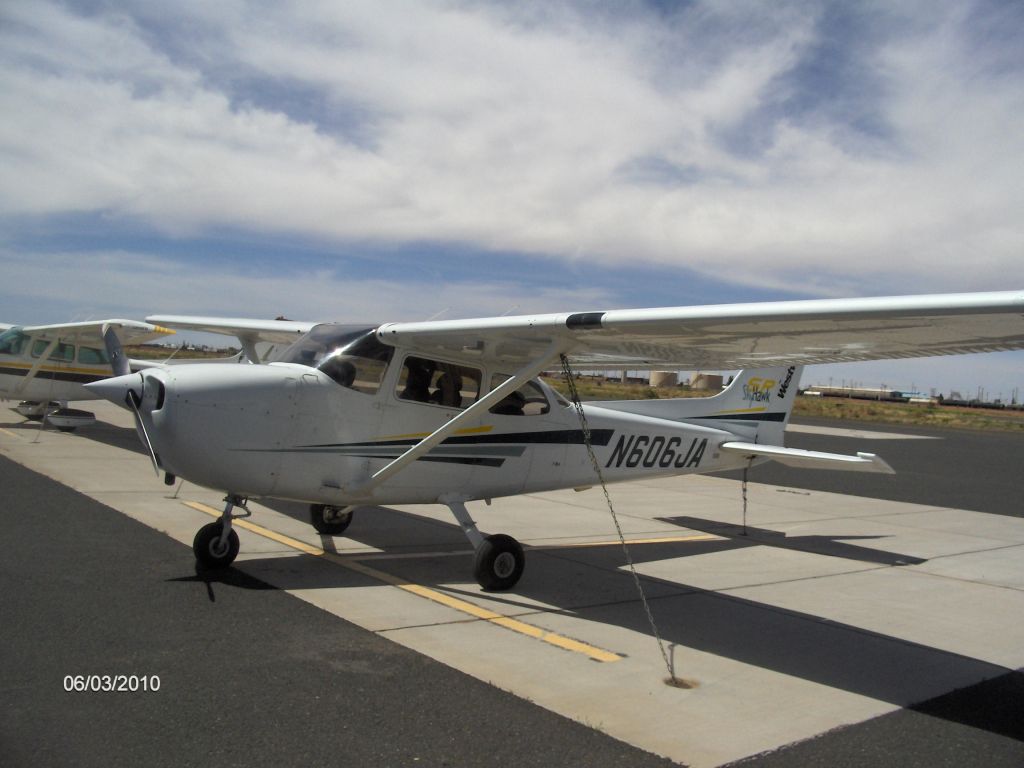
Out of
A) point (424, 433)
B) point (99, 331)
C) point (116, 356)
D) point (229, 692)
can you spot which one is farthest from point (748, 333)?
point (99, 331)

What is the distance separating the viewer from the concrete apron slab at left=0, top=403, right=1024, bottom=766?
4680 mm

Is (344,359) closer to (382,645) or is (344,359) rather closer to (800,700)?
(382,645)

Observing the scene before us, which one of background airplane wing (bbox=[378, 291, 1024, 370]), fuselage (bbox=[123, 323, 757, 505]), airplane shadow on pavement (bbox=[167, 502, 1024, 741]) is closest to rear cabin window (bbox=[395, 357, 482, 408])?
fuselage (bbox=[123, 323, 757, 505])

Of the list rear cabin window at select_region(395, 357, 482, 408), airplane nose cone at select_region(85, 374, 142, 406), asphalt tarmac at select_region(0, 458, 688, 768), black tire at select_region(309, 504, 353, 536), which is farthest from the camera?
black tire at select_region(309, 504, 353, 536)

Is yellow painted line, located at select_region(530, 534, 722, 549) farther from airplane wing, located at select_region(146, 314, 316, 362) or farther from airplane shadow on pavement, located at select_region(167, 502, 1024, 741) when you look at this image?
airplane wing, located at select_region(146, 314, 316, 362)

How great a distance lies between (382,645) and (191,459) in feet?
7.14

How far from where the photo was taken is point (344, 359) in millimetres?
7016

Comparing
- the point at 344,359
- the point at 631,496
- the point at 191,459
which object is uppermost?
the point at 344,359

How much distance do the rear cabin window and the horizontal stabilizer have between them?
407 cm

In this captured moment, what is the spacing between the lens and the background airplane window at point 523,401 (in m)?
7.98

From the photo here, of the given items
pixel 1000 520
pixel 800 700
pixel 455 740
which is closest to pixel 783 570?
pixel 800 700

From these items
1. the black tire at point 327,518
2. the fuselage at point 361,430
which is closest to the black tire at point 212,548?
the fuselage at point 361,430

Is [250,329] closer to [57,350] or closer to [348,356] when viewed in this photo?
[348,356]

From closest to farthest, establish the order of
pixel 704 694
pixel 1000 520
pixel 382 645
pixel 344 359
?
pixel 704 694 < pixel 382 645 < pixel 344 359 < pixel 1000 520
